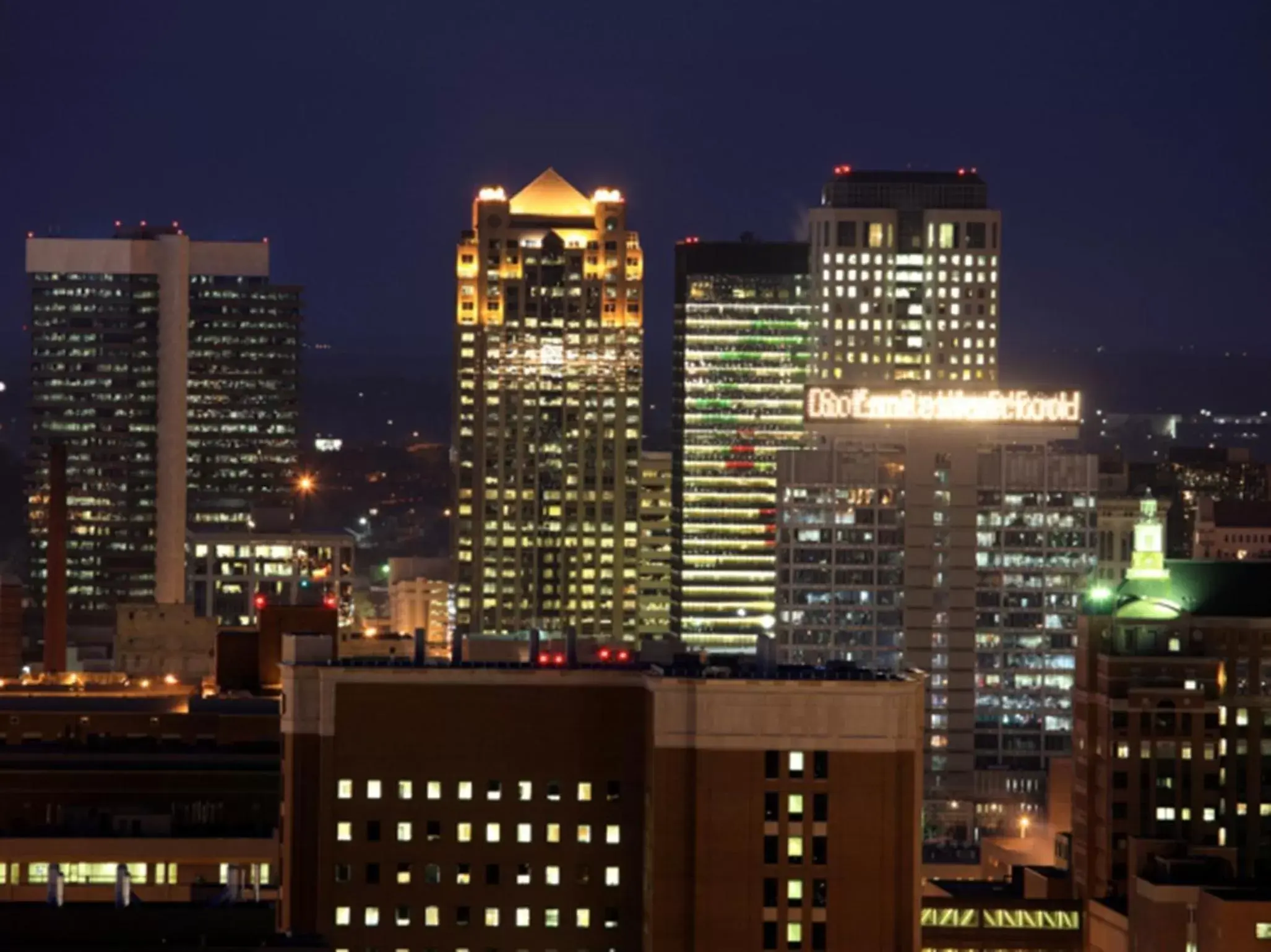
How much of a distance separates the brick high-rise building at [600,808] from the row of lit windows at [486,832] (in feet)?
0.18

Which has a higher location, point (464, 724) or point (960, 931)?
point (464, 724)

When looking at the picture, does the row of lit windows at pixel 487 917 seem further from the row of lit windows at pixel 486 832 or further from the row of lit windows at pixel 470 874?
the row of lit windows at pixel 486 832

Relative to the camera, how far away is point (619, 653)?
19738cm

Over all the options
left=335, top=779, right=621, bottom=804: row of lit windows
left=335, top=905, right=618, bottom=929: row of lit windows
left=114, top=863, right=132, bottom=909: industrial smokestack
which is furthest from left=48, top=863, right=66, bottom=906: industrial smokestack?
left=335, top=779, right=621, bottom=804: row of lit windows

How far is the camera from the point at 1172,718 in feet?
579

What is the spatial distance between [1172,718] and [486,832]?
61.4 m

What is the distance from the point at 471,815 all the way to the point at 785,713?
1054 cm

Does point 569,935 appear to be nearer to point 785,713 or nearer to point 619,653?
point 785,713

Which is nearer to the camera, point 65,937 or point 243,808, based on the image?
point 65,937

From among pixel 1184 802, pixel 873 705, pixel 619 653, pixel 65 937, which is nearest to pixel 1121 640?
pixel 1184 802

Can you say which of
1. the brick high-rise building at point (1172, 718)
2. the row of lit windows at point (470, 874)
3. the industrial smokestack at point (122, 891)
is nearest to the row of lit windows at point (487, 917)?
the row of lit windows at point (470, 874)

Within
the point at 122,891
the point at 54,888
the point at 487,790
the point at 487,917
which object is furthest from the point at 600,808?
the point at 54,888

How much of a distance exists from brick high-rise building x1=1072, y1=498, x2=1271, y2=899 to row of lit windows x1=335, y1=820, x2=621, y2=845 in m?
51.6

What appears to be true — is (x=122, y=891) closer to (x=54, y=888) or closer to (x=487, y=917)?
(x=54, y=888)
